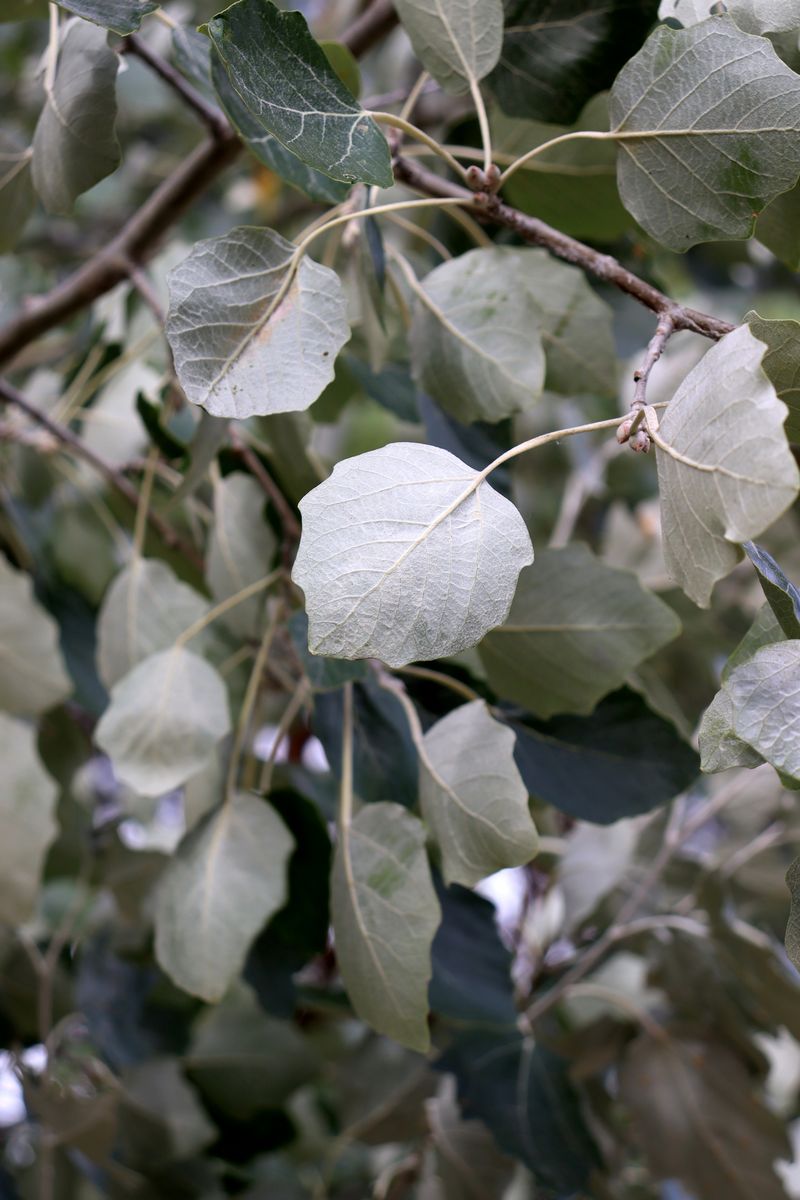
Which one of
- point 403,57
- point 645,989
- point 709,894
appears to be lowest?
point 645,989

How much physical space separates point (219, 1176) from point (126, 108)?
4.11 feet

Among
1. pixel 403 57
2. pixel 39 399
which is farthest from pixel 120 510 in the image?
pixel 403 57

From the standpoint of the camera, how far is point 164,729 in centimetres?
45

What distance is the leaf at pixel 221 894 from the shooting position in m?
0.43

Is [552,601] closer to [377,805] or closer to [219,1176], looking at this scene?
[377,805]

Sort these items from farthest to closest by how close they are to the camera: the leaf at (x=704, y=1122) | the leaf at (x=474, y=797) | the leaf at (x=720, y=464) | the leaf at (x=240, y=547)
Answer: the leaf at (x=704, y=1122), the leaf at (x=240, y=547), the leaf at (x=474, y=797), the leaf at (x=720, y=464)

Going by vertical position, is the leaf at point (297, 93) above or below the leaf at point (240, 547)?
above

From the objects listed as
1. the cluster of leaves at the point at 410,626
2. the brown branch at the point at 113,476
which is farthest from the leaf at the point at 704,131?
the brown branch at the point at 113,476

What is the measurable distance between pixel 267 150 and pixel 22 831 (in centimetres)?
33

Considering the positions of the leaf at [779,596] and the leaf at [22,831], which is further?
the leaf at [22,831]

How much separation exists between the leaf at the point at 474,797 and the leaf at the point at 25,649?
0.26 meters

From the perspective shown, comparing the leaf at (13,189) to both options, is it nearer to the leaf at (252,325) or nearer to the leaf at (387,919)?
the leaf at (252,325)

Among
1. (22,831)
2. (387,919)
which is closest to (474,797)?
(387,919)

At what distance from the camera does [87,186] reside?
0.40 metres
